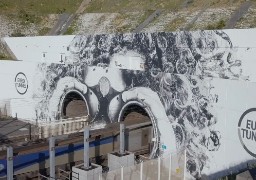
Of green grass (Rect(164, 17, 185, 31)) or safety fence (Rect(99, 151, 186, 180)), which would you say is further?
green grass (Rect(164, 17, 185, 31))

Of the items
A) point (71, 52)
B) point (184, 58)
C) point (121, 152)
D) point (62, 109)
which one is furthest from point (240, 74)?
point (71, 52)

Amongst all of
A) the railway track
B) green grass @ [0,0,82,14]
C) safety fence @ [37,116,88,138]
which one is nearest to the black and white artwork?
safety fence @ [37,116,88,138]

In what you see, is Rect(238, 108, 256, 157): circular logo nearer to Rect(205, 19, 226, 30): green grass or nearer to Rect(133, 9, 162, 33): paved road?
Rect(205, 19, 226, 30): green grass

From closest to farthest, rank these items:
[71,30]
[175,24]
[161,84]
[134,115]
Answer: [161,84] → [134,115] → [175,24] → [71,30]

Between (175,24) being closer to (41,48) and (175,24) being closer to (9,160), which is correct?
(41,48)

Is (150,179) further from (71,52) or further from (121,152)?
(71,52)

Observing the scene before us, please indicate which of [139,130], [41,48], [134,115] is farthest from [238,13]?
[41,48]

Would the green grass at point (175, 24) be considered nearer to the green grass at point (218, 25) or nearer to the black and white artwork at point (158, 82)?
the green grass at point (218, 25)
